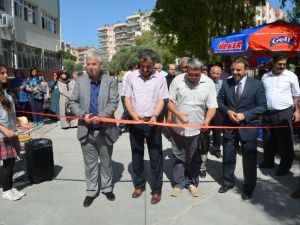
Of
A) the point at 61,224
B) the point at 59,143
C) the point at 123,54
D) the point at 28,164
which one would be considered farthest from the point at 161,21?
the point at 123,54

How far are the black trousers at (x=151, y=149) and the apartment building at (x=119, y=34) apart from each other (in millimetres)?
146854

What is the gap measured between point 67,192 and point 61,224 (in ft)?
3.18

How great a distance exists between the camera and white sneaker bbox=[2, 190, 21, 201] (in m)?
4.46

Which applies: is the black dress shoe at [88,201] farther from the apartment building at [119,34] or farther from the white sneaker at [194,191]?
the apartment building at [119,34]

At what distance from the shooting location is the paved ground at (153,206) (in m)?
3.88

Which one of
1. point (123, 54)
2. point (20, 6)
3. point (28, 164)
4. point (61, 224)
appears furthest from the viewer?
point (123, 54)

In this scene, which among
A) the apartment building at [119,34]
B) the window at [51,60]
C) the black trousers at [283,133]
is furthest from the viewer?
the apartment building at [119,34]

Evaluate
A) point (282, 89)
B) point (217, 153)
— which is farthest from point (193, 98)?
point (217, 153)

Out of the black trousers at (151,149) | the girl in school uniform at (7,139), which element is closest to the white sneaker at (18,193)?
the girl in school uniform at (7,139)

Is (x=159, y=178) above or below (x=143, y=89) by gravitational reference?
below

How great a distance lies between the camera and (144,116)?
431cm

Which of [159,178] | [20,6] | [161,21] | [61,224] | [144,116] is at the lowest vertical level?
[61,224]

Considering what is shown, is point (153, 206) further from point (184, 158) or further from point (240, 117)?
point (240, 117)

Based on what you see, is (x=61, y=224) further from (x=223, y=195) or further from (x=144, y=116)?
(x=223, y=195)
